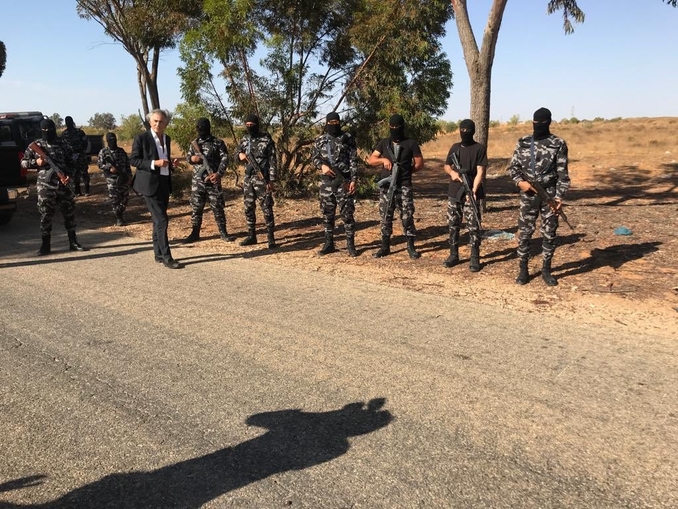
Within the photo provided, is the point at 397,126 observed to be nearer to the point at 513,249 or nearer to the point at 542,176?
the point at 542,176

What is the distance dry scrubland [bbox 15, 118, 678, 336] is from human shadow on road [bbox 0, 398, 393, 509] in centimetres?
288

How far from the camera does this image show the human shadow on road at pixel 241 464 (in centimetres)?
261

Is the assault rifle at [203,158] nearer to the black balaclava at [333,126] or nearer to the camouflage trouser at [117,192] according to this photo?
the black balaclava at [333,126]

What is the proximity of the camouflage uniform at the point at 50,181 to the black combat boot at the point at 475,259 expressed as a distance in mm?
5904

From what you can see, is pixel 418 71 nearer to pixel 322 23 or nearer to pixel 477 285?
pixel 322 23

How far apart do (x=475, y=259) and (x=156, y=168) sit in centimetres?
420

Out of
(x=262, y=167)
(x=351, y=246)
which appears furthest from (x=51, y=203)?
(x=351, y=246)

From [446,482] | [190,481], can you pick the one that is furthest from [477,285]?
[190,481]

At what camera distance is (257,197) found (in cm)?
860

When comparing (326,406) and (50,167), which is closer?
(326,406)

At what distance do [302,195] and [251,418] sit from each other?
10047 millimetres

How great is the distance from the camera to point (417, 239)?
872 centimetres

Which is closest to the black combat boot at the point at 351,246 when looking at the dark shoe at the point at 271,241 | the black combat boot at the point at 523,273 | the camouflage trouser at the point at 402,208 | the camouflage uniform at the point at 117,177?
the camouflage trouser at the point at 402,208

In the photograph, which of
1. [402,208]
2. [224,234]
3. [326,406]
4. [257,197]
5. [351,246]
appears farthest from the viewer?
[224,234]
